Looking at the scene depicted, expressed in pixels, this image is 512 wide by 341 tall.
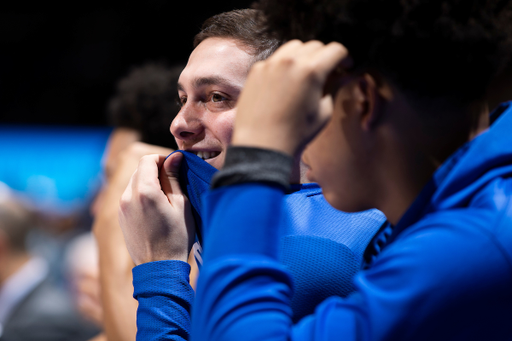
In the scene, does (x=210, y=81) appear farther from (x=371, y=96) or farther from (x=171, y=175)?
(x=371, y=96)

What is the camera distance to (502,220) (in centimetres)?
50

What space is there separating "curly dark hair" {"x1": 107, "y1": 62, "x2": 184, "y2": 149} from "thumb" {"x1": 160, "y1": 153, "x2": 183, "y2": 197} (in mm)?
1038

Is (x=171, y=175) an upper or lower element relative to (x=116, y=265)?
upper

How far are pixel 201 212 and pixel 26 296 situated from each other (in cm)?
227

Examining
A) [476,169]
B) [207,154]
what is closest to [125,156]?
[207,154]

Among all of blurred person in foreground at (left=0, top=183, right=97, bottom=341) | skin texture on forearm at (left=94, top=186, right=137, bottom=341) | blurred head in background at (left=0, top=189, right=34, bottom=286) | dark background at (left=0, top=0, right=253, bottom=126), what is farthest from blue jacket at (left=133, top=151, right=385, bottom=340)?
dark background at (left=0, top=0, right=253, bottom=126)

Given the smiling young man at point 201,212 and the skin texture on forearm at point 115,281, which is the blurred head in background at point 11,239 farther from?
the smiling young man at point 201,212

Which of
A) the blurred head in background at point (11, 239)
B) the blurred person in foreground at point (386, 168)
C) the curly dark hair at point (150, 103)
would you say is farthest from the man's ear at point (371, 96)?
the blurred head in background at point (11, 239)

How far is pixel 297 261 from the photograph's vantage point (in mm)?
917

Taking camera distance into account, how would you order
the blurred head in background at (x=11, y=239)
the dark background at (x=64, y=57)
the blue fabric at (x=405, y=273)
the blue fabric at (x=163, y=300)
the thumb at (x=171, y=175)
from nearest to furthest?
A: the blue fabric at (x=405, y=273) < the blue fabric at (x=163, y=300) < the thumb at (x=171, y=175) < the blurred head in background at (x=11, y=239) < the dark background at (x=64, y=57)

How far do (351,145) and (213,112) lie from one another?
47 centimetres

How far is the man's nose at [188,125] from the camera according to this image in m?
1.02

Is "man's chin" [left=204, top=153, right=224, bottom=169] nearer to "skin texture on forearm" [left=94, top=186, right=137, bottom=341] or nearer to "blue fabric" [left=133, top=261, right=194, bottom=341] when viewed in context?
"blue fabric" [left=133, top=261, right=194, bottom=341]

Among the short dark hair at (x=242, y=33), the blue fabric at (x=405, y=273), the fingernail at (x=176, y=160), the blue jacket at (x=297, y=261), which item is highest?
the short dark hair at (x=242, y=33)
